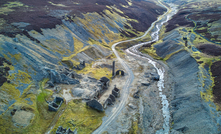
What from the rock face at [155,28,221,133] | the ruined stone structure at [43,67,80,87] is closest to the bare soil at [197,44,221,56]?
the rock face at [155,28,221,133]

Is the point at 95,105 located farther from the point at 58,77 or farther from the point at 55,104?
the point at 58,77

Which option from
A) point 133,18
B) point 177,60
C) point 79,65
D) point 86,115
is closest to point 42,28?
point 79,65

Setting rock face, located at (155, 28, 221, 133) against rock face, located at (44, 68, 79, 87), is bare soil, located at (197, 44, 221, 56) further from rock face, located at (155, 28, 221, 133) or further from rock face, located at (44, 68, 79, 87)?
rock face, located at (44, 68, 79, 87)

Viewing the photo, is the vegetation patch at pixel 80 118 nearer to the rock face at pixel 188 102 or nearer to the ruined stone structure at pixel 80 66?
the ruined stone structure at pixel 80 66

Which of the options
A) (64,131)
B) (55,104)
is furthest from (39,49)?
(64,131)

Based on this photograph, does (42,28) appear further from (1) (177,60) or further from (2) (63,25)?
(1) (177,60)

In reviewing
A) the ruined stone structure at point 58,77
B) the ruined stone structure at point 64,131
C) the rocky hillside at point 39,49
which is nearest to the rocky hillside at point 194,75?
the ruined stone structure at point 64,131
